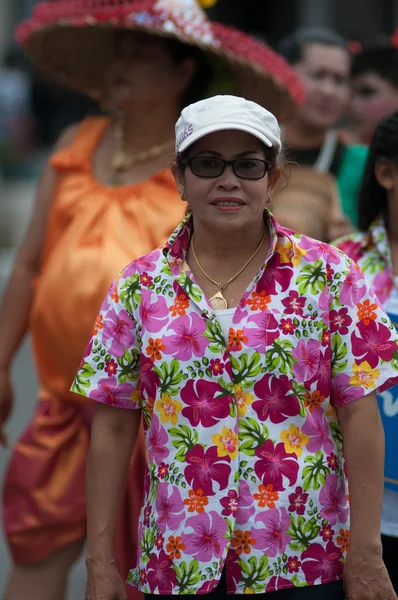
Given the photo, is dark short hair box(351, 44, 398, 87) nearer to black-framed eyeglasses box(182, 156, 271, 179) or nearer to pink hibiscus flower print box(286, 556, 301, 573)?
black-framed eyeglasses box(182, 156, 271, 179)

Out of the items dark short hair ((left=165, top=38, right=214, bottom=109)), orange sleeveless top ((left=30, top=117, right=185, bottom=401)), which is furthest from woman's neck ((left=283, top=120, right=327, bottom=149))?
orange sleeveless top ((left=30, top=117, right=185, bottom=401))

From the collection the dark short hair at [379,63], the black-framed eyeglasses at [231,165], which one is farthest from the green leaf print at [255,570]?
the dark short hair at [379,63]

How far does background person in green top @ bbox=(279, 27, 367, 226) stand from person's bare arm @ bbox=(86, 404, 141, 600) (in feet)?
5.96

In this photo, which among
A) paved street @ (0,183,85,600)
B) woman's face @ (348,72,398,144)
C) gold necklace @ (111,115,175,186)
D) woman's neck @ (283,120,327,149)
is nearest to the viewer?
gold necklace @ (111,115,175,186)

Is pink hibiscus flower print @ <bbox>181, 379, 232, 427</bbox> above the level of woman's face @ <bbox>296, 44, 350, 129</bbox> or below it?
below

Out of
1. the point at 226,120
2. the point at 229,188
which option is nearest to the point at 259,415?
the point at 229,188

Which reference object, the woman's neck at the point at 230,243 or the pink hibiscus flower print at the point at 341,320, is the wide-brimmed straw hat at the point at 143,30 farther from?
the pink hibiscus flower print at the point at 341,320

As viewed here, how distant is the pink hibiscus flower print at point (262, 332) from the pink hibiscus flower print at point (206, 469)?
0.76ft

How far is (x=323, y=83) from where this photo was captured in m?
5.01

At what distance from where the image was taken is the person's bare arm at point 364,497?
258 cm

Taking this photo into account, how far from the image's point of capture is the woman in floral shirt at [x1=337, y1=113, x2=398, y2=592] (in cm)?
314

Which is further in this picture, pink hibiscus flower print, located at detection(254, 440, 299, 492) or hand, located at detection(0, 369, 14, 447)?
hand, located at detection(0, 369, 14, 447)

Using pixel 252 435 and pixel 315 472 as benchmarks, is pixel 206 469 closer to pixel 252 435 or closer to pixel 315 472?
pixel 252 435

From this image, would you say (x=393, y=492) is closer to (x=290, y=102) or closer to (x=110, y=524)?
(x=110, y=524)
